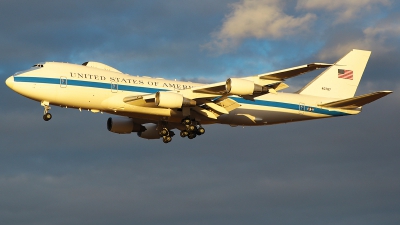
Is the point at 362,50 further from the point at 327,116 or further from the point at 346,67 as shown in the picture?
the point at 327,116

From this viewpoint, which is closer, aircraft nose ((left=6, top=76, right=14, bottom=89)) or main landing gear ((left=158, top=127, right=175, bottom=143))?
aircraft nose ((left=6, top=76, right=14, bottom=89))

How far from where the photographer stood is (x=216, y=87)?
2324 inches

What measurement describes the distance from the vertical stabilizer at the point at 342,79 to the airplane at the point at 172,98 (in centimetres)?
76

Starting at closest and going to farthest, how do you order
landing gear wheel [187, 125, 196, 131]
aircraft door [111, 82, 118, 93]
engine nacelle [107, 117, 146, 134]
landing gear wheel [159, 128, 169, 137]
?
aircraft door [111, 82, 118, 93]
landing gear wheel [187, 125, 196, 131]
landing gear wheel [159, 128, 169, 137]
engine nacelle [107, 117, 146, 134]

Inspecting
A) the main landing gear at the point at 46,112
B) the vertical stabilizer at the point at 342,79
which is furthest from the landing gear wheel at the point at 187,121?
the vertical stabilizer at the point at 342,79

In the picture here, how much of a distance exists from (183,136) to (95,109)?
25.6 feet

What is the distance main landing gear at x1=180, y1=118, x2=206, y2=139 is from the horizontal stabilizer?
11416 millimetres

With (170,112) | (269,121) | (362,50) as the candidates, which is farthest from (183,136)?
(362,50)

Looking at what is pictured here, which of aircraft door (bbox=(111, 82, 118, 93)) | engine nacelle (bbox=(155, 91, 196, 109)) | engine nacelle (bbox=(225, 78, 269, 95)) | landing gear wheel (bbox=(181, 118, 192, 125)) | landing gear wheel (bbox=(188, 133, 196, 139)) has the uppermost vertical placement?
aircraft door (bbox=(111, 82, 118, 93))

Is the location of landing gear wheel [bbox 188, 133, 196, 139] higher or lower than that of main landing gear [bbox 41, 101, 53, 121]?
lower

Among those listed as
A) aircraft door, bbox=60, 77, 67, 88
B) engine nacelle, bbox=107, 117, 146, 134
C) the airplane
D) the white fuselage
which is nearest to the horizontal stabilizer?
the airplane

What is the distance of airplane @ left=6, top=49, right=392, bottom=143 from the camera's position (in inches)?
2307

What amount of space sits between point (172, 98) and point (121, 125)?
446 inches

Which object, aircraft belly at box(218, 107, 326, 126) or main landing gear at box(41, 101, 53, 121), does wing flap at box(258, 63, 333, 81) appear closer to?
aircraft belly at box(218, 107, 326, 126)
